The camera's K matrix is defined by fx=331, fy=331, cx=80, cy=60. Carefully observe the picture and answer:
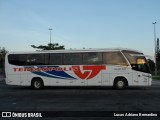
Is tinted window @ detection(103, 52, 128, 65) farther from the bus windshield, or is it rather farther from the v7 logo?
the v7 logo

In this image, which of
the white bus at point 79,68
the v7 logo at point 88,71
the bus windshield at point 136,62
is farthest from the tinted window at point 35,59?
the bus windshield at point 136,62

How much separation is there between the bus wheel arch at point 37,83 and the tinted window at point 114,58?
5116 millimetres

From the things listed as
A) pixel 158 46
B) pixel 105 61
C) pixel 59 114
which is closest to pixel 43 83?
pixel 105 61

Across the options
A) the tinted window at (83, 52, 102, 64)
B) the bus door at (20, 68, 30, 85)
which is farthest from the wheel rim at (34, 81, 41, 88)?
the tinted window at (83, 52, 102, 64)

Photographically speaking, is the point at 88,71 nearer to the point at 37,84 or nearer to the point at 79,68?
the point at 79,68

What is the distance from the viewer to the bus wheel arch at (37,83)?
2498 cm

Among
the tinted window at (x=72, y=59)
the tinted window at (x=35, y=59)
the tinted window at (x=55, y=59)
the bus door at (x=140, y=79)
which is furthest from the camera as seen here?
the tinted window at (x=35, y=59)

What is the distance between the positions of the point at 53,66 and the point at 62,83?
143 cm

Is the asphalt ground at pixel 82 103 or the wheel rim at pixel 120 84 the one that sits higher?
the wheel rim at pixel 120 84

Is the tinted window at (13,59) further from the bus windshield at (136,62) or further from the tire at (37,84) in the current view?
the bus windshield at (136,62)

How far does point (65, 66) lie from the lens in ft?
80.4

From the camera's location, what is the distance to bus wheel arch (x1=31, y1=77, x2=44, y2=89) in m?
25.0

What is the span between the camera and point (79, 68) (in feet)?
79.8

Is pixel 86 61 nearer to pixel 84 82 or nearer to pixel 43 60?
pixel 84 82
